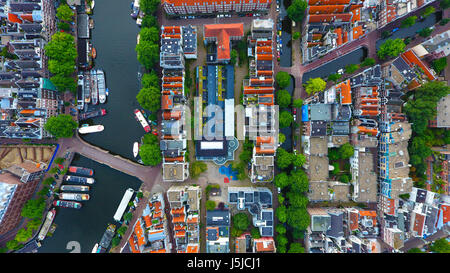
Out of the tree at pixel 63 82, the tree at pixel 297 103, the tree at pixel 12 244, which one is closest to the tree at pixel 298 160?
the tree at pixel 297 103

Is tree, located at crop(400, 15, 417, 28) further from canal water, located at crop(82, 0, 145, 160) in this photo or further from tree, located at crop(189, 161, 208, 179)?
canal water, located at crop(82, 0, 145, 160)

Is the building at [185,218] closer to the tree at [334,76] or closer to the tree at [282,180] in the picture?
the tree at [282,180]

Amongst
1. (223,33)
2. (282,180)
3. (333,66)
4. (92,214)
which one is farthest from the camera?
(92,214)

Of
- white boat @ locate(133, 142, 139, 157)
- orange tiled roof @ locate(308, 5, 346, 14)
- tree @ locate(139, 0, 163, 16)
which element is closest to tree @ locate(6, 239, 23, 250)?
white boat @ locate(133, 142, 139, 157)

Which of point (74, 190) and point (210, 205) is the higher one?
point (74, 190)

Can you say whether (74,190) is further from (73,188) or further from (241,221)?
(241,221)

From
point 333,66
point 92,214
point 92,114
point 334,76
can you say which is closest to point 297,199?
point 334,76

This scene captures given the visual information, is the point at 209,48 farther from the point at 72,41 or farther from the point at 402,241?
the point at 402,241
